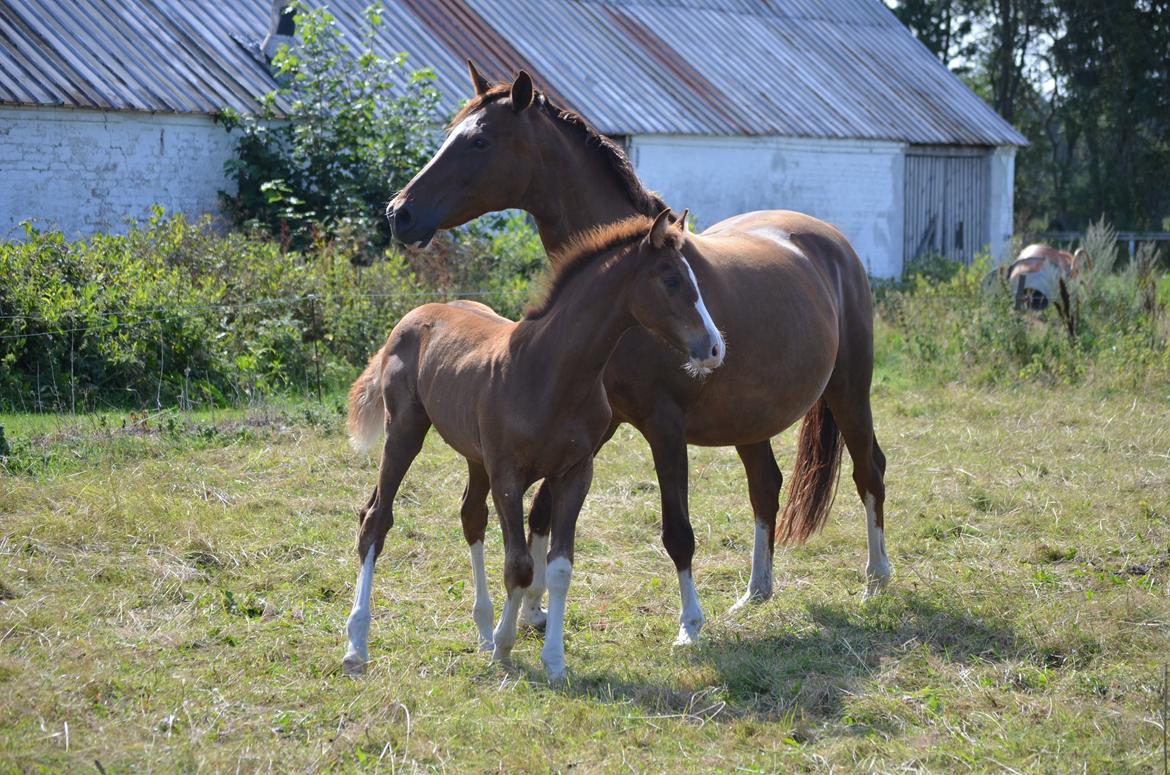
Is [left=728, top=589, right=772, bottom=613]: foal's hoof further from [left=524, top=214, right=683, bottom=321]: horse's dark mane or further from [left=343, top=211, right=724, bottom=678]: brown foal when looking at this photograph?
[left=524, top=214, right=683, bottom=321]: horse's dark mane

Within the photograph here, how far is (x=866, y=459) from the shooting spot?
622 centimetres

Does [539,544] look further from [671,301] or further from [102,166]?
[102,166]

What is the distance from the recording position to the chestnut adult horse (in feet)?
16.6

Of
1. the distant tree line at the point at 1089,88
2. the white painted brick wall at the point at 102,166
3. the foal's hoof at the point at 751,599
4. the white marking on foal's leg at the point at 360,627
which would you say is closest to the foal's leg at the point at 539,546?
the white marking on foal's leg at the point at 360,627

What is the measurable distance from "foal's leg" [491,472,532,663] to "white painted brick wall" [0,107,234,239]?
9516mm

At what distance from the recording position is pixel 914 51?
79.8 ft

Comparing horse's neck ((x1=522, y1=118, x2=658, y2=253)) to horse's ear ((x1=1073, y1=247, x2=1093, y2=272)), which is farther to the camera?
horse's ear ((x1=1073, y1=247, x2=1093, y2=272))

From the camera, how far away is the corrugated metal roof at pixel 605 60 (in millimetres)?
13672

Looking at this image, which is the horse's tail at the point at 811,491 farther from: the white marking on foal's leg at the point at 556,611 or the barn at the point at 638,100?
the barn at the point at 638,100

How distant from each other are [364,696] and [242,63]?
12588mm

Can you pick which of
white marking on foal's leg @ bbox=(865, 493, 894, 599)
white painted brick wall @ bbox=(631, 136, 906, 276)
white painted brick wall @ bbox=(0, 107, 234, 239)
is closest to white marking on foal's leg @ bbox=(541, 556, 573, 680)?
white marking on foal's leg @ bbox=(865, 493, 894, 599)

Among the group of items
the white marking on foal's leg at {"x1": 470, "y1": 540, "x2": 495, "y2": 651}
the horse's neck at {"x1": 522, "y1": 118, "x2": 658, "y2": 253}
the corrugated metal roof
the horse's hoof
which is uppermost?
the corrugated metal roof

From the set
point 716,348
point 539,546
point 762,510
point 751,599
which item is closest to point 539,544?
point 539,546

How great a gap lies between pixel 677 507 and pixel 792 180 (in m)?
A: 15.5
